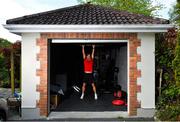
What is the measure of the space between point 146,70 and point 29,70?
13.1 ft

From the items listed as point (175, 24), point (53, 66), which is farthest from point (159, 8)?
point (175, 24)

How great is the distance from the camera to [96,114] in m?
12.8

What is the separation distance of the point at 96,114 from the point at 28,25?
379 cm

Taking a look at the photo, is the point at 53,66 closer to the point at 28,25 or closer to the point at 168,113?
the point at 28,25

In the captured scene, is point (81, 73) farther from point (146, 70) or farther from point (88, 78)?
point (146, 70)

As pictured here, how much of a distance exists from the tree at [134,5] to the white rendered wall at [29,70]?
2499cm

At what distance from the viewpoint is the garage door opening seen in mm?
14195

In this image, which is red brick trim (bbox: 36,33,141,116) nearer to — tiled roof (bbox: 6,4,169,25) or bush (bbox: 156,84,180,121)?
tiled roof (bbox: 6,4,169,25)

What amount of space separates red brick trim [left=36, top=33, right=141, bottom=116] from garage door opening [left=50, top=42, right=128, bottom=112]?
35.2 inches

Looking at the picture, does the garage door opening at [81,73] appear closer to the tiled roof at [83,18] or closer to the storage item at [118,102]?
the storage item at [118,102]

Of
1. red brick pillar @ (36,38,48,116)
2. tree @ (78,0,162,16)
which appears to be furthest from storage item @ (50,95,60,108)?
tree @ (78,0,162,16)

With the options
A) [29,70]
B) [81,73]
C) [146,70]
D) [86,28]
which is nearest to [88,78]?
[146,70]

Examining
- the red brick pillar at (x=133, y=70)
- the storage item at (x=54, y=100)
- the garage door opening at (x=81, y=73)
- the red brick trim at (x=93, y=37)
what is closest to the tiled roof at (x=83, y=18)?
the red brick trim at (x=93, y=37)

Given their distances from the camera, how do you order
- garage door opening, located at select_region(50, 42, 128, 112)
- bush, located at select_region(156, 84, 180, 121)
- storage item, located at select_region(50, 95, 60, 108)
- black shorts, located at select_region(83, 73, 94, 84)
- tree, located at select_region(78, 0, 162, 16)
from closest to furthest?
1. bush, located at select_region(156, 84, 180, 121)
2. storage item, located at select_region(50, 95, 60, 108)
3. garage door opening, located at select_region(50, 42, 128, 112)
4. black shorts, located at select_region(83, 73, 94, 84)
5. tree, located at select_region(78, 0, 162, 16)
